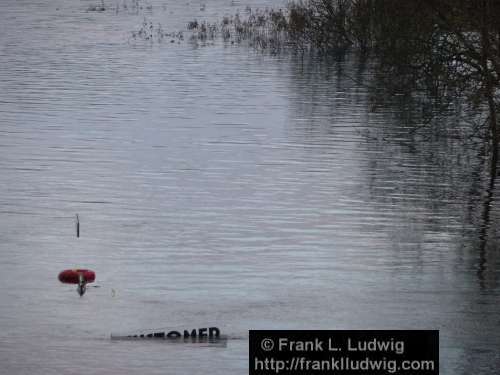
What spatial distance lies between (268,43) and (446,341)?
53.9m

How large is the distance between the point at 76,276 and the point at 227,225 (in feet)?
16.9

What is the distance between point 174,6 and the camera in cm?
10925

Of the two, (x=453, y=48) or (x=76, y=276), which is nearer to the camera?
(x=76, y=276)

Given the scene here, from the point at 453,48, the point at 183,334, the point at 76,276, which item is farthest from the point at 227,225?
the point at 453,48

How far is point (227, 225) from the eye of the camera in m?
23.5

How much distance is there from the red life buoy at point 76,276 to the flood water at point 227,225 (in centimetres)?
19

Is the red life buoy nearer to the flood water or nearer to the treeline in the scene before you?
the flood water

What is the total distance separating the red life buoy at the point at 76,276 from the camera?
1867cm

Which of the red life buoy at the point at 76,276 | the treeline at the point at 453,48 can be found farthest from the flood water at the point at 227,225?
the treeline at the point at 453,48

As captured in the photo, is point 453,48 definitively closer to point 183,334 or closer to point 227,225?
point 227,225

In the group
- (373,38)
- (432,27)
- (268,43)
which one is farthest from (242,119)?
(268,43)

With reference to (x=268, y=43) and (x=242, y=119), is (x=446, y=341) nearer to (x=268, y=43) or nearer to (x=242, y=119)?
(x=242, y=119)

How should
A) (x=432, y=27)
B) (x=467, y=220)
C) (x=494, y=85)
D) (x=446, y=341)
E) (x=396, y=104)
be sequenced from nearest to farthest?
(x=446, y=341), (x=467, y=220), (x=494, y=85), (x=432, y=27), (x=396, y=104)

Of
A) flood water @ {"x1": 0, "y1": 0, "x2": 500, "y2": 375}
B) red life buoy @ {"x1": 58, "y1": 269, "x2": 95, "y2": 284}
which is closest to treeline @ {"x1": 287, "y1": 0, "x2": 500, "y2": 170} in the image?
flood water @ {"x1": 0, "y1": 0, "x2": 500, "y2": 375}
